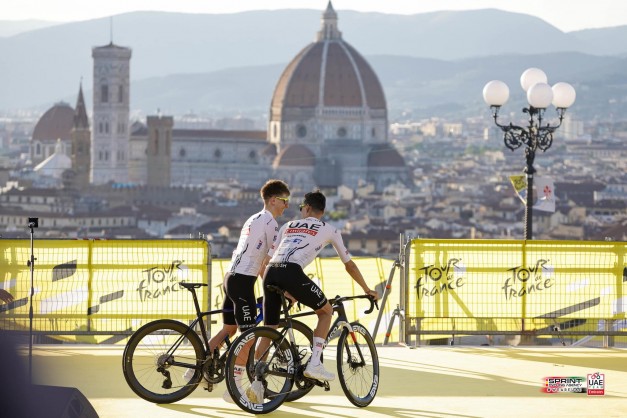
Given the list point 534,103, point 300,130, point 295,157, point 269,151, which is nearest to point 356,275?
point 534,103

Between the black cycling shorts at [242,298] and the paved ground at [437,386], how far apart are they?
13.1 inches

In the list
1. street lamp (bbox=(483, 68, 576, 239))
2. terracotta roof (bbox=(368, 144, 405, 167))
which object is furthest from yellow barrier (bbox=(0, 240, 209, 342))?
terracotta roof (bbox=(368, 144, 405, 167))

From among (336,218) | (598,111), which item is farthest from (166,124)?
(598,111)

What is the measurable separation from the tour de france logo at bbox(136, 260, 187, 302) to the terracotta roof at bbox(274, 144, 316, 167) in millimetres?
123795

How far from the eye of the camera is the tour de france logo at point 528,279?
823 centimetres

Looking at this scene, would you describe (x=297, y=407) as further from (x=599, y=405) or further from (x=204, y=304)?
(x=204, y=304)

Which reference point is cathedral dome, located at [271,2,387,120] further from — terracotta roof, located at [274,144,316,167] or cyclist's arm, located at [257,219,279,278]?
cyclist's arm, located at [257,219,279,278]

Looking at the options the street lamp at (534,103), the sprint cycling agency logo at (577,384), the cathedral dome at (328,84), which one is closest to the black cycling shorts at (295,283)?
the sprint cycling agency logo at (577,384)

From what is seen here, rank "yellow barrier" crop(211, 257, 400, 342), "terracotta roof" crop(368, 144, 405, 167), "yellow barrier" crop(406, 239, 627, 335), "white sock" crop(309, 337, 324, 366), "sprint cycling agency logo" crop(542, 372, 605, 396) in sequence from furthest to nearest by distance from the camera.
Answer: "terracotta roof" crop(368, 144, 405, 167) → "yellow barrier" crop(211, 257, 400, 342) → "yellow barrier" crop(406, 239, 627, 335) → "sprint cycling agency logo" crop(542, 372, 605, 396) → "white sock" crop(309, 337, 324, 366)

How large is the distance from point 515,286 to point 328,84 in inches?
5209

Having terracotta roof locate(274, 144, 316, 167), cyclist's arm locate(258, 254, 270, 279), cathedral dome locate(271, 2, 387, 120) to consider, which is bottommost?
cyclist's arm locate(258, 254, 270, 279)

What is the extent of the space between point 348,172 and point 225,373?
131m

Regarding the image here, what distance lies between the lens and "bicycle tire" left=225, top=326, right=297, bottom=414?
5.81 metres

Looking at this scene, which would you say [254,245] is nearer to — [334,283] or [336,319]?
[336,319]
